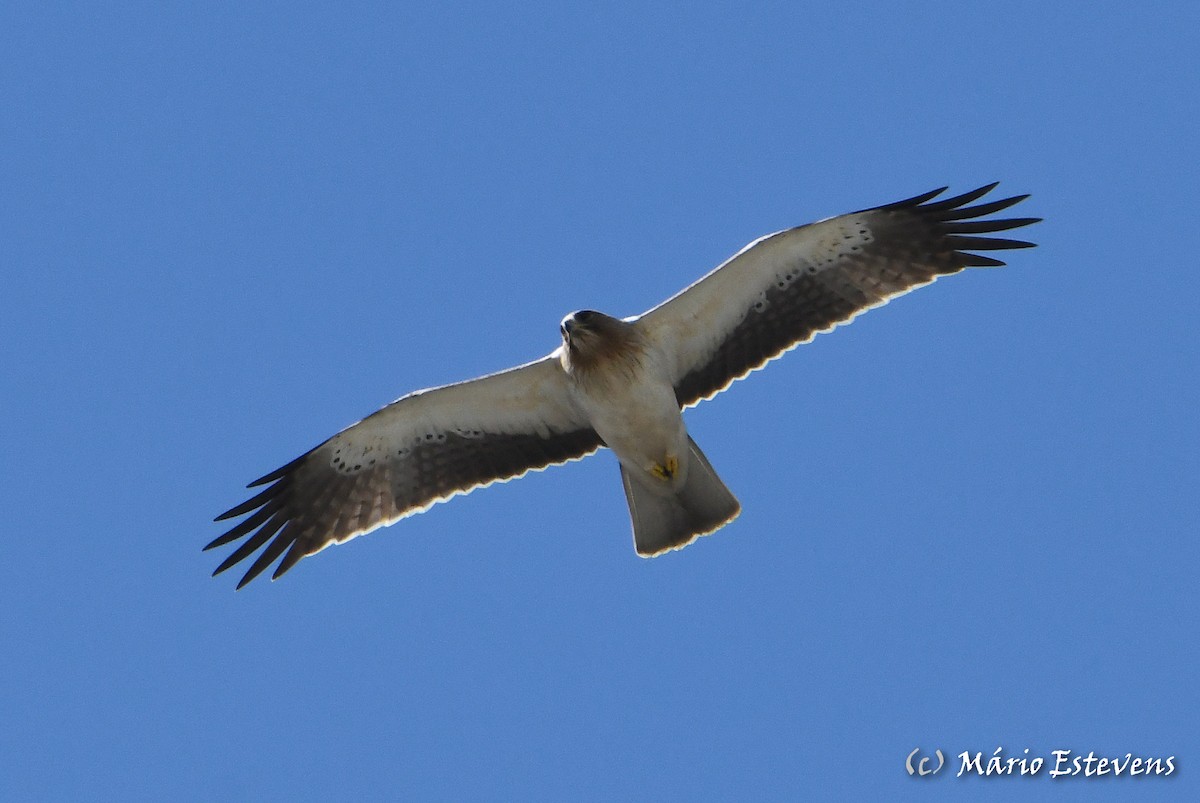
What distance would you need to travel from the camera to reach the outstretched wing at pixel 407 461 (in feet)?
34.1

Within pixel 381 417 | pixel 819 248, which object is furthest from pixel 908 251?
pixel 381 417

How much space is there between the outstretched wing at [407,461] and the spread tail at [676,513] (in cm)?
58

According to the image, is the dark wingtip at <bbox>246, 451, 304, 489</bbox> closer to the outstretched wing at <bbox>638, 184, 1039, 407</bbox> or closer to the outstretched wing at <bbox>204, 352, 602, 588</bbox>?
the outstretched wing at <bbox>204, 352, 602, 588</bbox>

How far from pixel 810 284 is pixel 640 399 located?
5.62ft

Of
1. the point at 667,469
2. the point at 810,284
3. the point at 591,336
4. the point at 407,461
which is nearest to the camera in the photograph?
the point at 591,336

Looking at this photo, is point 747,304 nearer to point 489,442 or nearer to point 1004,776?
point 489,442

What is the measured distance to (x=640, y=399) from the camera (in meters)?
9.66

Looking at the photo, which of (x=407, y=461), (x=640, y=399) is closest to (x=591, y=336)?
(x=640, y=399)

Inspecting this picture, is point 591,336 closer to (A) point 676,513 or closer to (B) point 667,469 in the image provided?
(B) point 667,469

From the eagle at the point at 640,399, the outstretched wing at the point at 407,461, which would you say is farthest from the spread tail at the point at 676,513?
the outstretched wing at the point at 407,461

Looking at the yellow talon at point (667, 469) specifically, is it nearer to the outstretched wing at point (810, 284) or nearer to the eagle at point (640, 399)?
the eagle at point (640, 399)

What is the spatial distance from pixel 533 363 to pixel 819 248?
92.3 inches

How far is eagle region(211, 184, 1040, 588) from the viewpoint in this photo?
982 centimetres

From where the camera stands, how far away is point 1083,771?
900 centimetres
